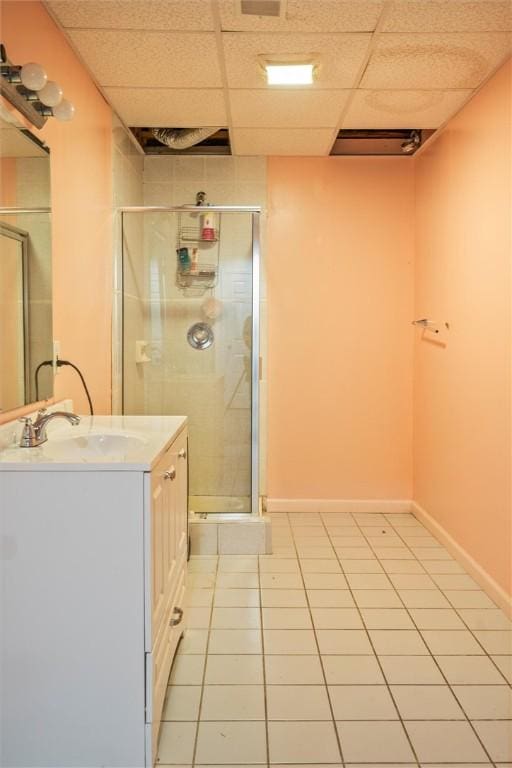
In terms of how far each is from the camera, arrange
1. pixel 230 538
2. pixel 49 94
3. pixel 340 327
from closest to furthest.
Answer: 1. pixel 49 94
2. pixel 230 538
3. pixel 340 327

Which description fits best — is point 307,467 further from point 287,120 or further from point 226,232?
point 287,120

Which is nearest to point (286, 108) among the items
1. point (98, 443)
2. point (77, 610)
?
point (98, 443)

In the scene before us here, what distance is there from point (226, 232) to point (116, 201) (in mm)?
664

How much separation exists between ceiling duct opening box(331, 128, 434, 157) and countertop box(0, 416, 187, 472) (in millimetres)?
2304

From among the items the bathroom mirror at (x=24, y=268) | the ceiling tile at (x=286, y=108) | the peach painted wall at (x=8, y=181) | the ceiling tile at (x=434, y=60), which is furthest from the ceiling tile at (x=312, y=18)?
the peach painted wall at (x=8, y=181)

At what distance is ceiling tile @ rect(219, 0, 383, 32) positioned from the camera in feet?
6.48

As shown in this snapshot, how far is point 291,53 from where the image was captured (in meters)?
2.30

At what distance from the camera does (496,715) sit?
5.65 feet

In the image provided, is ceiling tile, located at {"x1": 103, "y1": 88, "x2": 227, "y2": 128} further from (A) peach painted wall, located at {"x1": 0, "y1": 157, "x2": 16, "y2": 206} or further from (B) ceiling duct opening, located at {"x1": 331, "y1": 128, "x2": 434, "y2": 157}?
(A) peach painted wall, located at {"x1": 0, "y1": 157, "x2": 16, "y2": 206}

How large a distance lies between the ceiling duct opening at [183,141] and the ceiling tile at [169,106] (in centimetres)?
13

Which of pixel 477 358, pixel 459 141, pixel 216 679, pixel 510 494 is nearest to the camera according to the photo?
pixel 216 679

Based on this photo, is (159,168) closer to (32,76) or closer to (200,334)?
(200,334)

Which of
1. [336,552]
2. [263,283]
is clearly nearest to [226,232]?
[263,283]

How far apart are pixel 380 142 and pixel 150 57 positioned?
171 cm
